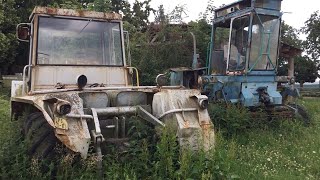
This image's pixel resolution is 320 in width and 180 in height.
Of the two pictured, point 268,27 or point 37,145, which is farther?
point 268,27

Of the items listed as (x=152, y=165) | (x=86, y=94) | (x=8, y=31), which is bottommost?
(x=152, y=165)

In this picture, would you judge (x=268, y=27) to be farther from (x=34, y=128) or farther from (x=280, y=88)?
(x=34, y=128)

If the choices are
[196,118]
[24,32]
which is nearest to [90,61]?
[24,32]

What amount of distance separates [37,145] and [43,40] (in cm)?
194

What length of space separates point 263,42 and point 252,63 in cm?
61

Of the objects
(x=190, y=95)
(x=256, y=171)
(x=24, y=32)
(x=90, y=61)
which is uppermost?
(x=24, y=32)

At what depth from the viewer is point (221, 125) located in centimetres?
751

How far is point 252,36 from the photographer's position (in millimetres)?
9016

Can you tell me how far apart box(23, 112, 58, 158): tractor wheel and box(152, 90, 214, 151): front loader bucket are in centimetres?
134

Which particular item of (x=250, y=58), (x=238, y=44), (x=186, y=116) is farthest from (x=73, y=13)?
(x=238, y=44)

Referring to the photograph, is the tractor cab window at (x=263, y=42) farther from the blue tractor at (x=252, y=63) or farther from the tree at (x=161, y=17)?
the tree at (x=161, y=17)

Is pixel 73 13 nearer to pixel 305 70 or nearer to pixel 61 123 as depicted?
pixel 61 123

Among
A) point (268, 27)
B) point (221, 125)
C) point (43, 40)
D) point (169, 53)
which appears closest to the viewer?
point (43, 40)

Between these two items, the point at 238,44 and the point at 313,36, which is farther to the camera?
the point at 313,36
